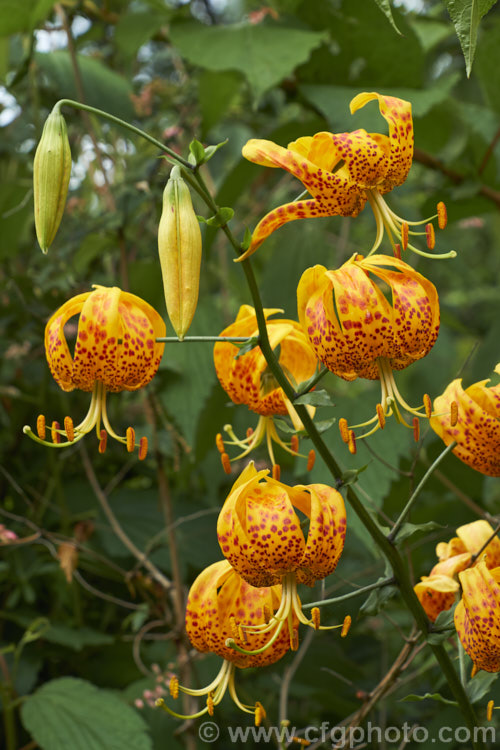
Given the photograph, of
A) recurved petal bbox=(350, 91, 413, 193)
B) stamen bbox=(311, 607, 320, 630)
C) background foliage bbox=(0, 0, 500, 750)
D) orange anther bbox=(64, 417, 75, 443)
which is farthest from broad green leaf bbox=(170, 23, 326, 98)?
stamen bbox=(311, 607, 320, 630)

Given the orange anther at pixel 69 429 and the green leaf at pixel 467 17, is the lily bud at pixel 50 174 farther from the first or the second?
the green leaf at pixel 467 17

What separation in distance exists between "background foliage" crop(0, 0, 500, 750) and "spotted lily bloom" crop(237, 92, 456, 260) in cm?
38

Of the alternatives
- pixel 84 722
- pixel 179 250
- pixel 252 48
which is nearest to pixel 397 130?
pixel 179 250

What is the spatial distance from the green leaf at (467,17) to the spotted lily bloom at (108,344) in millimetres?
276

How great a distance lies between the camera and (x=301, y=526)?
1.73 ft

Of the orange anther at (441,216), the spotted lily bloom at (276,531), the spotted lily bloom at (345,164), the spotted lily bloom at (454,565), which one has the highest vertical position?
the spotted lily bloom at (345,164)

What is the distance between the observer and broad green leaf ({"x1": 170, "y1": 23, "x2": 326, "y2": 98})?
958mm

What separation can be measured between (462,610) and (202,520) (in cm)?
70

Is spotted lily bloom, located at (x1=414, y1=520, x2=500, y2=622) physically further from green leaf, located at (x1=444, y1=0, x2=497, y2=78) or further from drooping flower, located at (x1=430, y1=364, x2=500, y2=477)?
green leaf, located at (x1=444, y1=0, x2=497, y2=78)

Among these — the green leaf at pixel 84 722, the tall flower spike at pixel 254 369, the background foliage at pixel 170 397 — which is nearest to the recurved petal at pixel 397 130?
the tall flower spike at pixel 254 369

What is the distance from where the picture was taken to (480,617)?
51cm

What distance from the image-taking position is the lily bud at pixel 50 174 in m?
0.52

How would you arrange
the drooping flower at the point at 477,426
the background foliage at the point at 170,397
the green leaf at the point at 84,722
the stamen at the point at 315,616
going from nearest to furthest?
the stamen at the point at 315,616 → the drooping flower at the point at 477,426 → the green leaf at the point at 84,722 → the background foliage at the point at 170,397

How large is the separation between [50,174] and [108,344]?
0.12 metres
